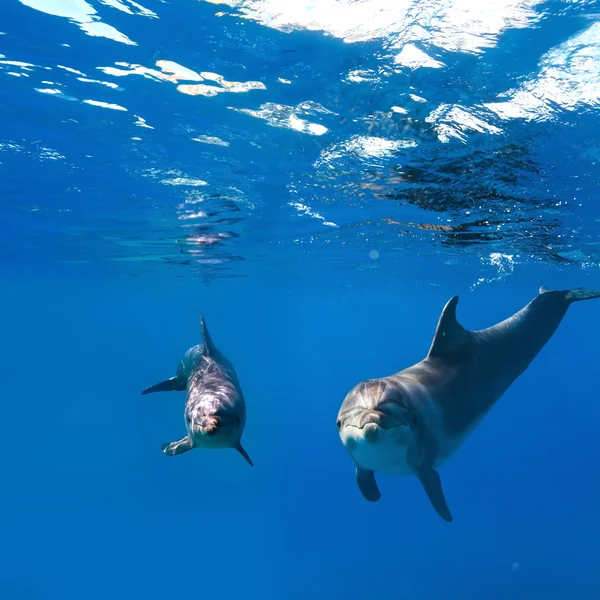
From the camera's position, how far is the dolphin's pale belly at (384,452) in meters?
4.65

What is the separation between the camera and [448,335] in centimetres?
665

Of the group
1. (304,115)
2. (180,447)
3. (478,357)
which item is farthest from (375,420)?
(304,115)

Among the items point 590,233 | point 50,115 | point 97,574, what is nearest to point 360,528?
point 97,574

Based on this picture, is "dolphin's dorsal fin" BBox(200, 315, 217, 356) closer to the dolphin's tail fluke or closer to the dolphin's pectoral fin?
the dolphin's pectoral fin

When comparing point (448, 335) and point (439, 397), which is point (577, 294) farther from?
point (439, 397)

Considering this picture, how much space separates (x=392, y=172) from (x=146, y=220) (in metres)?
9.99

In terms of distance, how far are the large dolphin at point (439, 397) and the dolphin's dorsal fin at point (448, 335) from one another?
0.01 meters

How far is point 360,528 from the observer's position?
41.0 meters

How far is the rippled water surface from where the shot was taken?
24.3 feet

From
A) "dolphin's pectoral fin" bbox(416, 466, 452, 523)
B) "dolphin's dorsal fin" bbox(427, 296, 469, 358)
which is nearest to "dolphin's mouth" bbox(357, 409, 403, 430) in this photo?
"dolphin's pectoral fin" bbox(416, 466, 452, 523)

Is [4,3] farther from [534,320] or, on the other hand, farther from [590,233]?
[590,233]

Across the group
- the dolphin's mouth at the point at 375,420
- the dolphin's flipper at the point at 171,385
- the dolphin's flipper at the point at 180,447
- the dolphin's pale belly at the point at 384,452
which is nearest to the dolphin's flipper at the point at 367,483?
the dolphin's pale belly at the point at 384,452

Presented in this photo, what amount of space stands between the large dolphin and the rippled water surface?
3.94 metres

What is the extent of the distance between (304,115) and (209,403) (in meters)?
6.29
